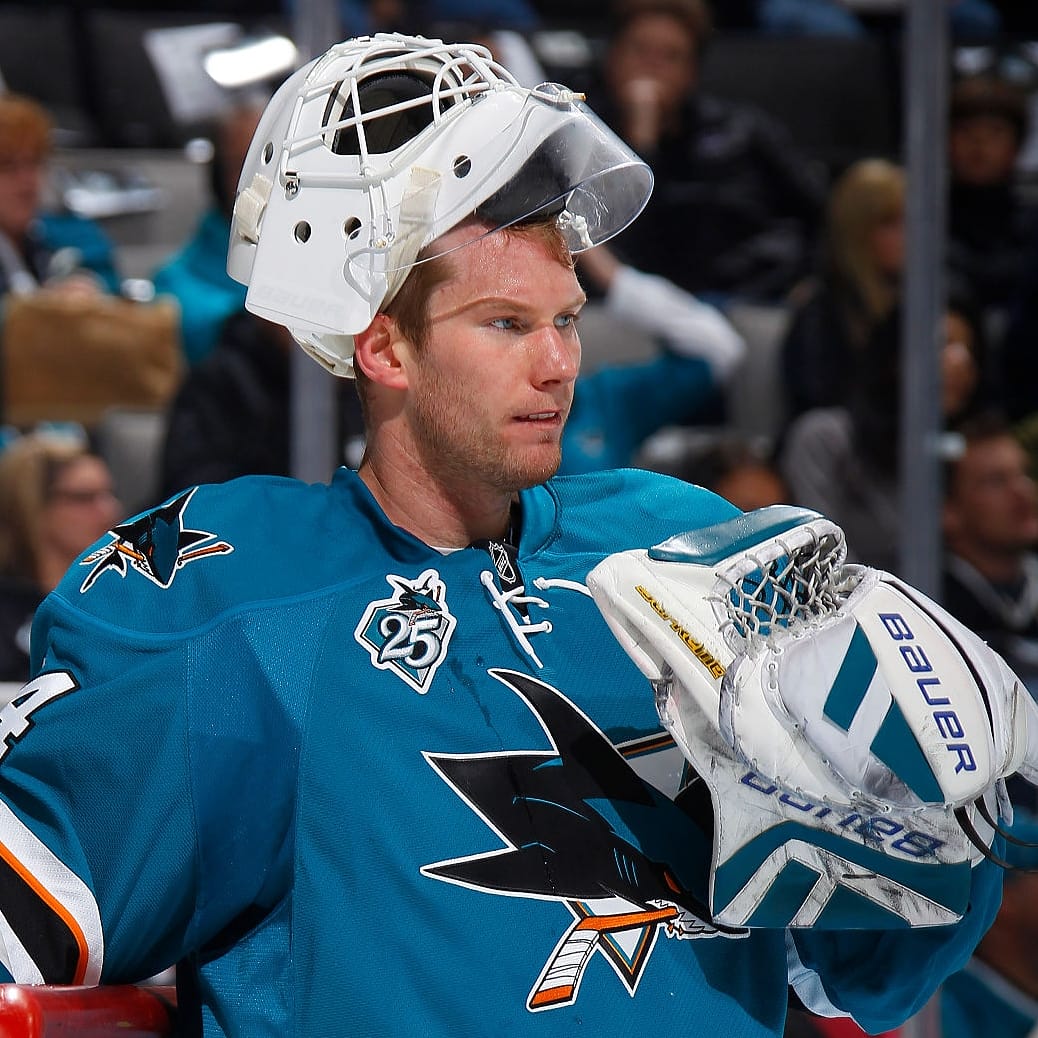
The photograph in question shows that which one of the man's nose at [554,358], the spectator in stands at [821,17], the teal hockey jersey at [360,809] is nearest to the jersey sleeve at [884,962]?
the teal hockey jersey at [360,809]

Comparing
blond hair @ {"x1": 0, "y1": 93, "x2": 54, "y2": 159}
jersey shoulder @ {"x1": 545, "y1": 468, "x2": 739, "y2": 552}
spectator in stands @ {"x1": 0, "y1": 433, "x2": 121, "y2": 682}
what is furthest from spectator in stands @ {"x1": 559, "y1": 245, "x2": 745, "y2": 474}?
jersey shoulder @ {"x1": 545, "y1": 468, "x2": 739, "y2": 552}

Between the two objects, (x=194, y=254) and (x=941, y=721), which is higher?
(x=941, y=721)

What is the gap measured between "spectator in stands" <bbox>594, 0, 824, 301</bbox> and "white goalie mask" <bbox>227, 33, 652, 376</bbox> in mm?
1403

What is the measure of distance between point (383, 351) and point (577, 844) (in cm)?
40

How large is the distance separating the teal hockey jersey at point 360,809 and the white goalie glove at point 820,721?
3.2 inches

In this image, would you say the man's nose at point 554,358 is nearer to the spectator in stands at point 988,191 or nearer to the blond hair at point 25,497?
the blond hair at point 25,497

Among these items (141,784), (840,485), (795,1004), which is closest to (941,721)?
(795,1004)

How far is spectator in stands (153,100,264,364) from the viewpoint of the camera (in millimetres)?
2436

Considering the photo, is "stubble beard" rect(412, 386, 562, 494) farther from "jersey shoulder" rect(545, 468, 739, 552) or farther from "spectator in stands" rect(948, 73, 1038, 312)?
"spectator in stands" rect(948, 73, 1038, 312)

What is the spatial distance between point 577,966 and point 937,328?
171cm

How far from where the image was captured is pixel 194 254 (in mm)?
2490

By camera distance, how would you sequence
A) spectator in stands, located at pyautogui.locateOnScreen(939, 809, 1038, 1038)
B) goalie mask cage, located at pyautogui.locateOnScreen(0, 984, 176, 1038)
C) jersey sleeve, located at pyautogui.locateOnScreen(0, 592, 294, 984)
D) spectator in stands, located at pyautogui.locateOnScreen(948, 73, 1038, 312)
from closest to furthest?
goalie mask cage, located at pyautogui.locateOnScreen(0, 984, 176, 1038) → jersey sleeve, located at pyautogui.locateOnScreen(0, 592, 294, 984) → spectator in stands, located at pyautogui.locateOnScreen(939, 809, 1038, 1038) → spectator in stands, located at pyautogui.locateOnScreen(948, 73, 1038, 312)

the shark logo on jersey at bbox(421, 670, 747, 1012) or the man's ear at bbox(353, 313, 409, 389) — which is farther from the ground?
the man's ear at bbox(353, 313, 409, 389)

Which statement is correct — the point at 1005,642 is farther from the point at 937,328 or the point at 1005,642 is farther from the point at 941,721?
the point at 941,721
